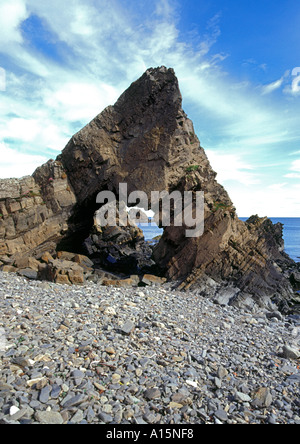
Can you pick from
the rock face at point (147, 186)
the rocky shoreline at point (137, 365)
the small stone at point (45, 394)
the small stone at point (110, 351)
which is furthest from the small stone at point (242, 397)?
the rock face at point (147, 186)

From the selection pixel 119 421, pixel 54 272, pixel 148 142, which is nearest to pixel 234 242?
pixel 148 142

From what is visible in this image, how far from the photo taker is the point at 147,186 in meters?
20.2

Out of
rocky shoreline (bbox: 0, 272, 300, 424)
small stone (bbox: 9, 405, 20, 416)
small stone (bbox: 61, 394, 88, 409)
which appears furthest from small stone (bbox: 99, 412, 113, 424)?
small stone (bbox: 9, 405, 20, 416)

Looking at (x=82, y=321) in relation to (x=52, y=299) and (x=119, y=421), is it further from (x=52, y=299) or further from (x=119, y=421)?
(x=119, y=421)

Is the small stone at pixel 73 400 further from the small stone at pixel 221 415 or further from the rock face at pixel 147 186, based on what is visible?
the rock face at pixel 147 186

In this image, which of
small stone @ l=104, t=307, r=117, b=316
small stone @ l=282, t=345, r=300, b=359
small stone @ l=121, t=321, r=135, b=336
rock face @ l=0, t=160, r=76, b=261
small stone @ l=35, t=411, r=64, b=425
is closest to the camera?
small stone @ l=35, t=411, r=64, b=425

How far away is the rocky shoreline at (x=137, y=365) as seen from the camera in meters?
5.41

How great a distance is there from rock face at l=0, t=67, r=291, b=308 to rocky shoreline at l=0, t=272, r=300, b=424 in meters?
5.84

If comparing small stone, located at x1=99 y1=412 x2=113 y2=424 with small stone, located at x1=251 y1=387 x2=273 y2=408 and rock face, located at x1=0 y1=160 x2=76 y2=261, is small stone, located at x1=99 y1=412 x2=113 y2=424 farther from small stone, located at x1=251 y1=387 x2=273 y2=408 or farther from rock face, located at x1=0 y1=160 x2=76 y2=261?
rock face, located at x1=0 y1=160 x2=76 y2=261

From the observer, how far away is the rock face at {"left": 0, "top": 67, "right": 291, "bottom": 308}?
57.3ft

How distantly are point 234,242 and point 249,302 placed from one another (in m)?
4.23

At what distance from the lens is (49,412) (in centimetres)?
499

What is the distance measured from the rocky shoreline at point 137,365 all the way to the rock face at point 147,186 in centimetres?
584
